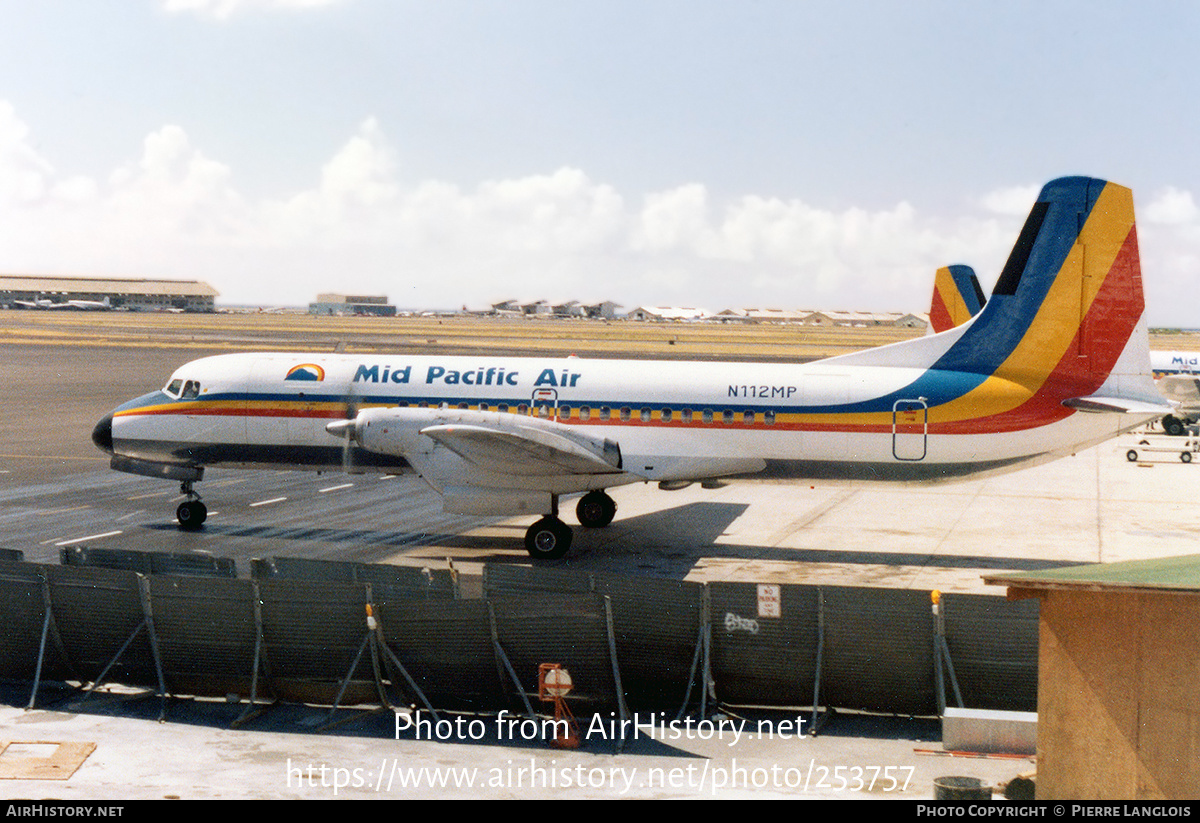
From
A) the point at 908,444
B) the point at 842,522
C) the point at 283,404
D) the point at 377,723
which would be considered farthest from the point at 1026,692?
the point at 283,404

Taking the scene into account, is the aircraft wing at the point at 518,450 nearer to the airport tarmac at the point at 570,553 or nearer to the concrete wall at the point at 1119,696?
the airport tarmac at the point at 570,553

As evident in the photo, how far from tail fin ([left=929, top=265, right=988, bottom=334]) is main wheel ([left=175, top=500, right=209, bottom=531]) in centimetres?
2460

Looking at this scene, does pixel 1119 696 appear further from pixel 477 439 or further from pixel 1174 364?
pixel 1174 364

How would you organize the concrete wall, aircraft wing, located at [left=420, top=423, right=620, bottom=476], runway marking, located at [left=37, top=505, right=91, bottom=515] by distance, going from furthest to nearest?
1. runway marking, located at [left=37, top=505, right=91, bottom=515]
2. aircraft wing, located at [left=420, top=423, right=620, bottom=476]
3. the concrete wall

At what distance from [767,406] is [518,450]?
5746mm

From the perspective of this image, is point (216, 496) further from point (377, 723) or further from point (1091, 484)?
point (1091, 484)

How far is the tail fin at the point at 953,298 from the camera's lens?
37000 millimetres

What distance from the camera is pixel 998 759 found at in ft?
37.8

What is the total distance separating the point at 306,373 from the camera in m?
25.1

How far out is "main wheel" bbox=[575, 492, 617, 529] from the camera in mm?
26828

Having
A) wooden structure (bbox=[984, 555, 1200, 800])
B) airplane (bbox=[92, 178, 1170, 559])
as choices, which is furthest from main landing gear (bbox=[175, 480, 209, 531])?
wooden structure (bbox=[984, 555, 1200, 800])

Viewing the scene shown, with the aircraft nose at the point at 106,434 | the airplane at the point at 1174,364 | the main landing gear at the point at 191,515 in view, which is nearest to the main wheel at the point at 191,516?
the main landing gear at the point at 191,515

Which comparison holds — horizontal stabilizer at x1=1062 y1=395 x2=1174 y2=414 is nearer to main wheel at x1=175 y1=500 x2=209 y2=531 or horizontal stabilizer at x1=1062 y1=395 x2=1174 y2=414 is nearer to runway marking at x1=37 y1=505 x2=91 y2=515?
main wheel at x1=175 y1=500 x2=209 y2=531
